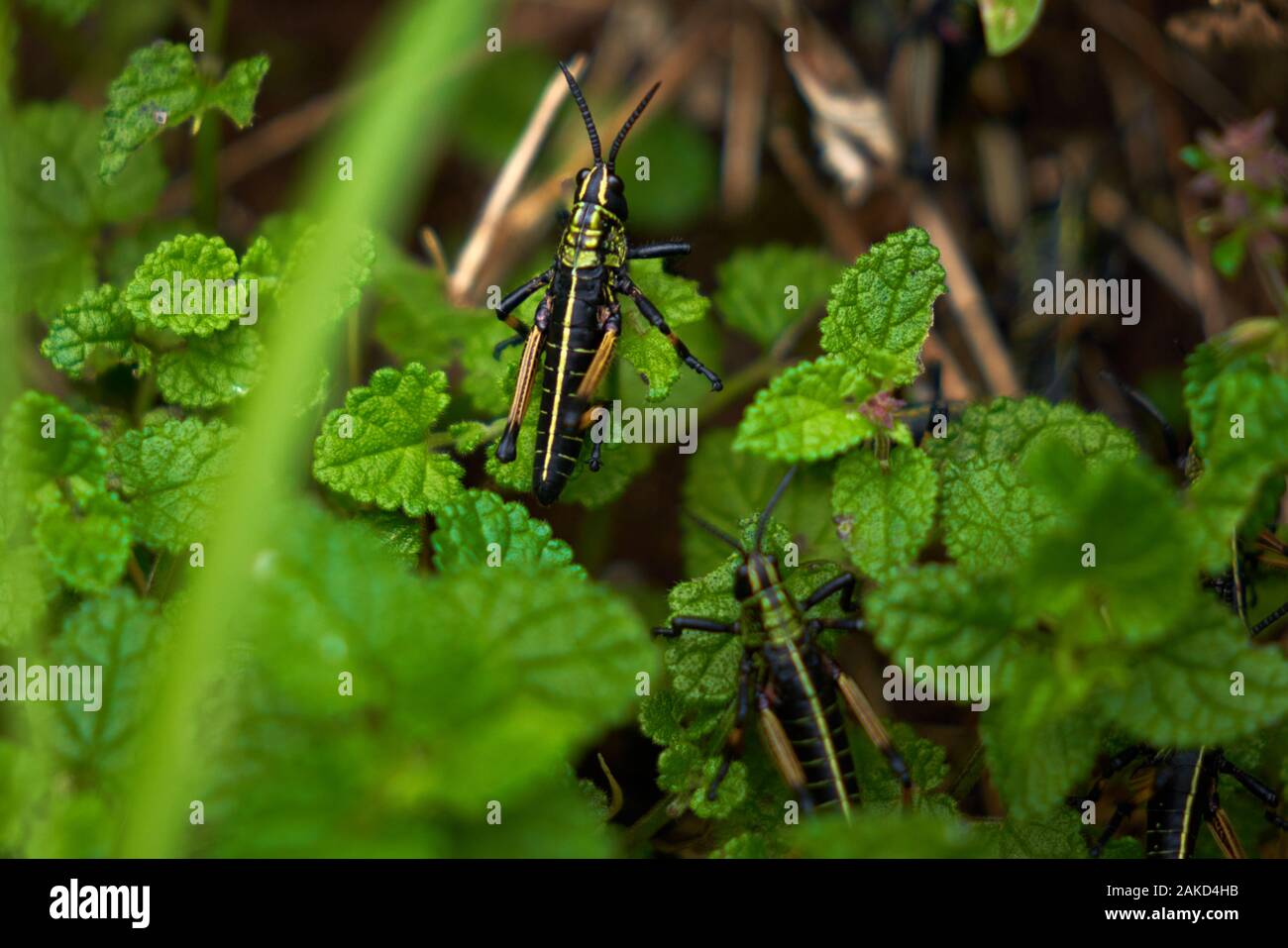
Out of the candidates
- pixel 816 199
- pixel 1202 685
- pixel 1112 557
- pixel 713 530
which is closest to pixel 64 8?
pixel 713 530

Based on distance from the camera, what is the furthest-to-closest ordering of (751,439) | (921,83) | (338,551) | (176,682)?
(921,83)
(751,439)
(338,551)
(176,682)

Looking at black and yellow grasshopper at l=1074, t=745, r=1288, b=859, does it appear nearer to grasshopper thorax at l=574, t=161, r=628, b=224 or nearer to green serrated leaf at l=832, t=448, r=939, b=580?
green serrated leaf at l=832, t=448, r=939, b=580

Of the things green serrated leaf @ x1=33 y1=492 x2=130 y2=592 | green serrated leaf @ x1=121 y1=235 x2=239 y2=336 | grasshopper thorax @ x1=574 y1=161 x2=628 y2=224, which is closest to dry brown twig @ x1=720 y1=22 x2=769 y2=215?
grasshopper thorax @ x1=574 y1=161 x2=628 y2=224

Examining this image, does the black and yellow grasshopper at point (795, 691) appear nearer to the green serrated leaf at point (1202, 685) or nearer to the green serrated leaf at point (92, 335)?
the green serrated leaf at point (1202, 685)

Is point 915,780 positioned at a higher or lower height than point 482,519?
lower

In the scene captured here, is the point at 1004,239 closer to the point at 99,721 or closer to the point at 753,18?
the point at 753,18

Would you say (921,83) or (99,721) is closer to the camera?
(99,721)
